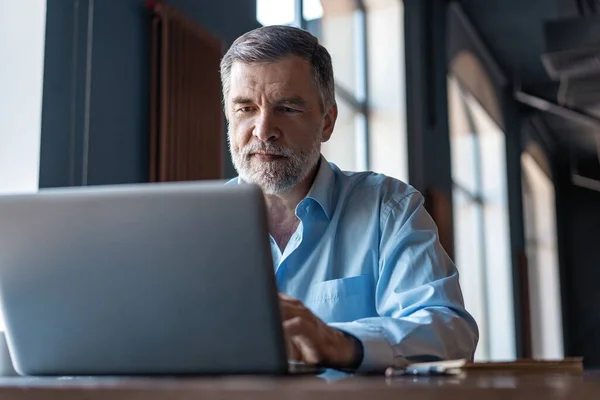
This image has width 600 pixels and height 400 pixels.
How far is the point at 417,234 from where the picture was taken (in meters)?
1.67

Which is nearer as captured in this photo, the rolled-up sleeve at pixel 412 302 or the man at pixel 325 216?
the rolled-up sleeve at pixel 412 302

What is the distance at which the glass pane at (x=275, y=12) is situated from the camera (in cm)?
424

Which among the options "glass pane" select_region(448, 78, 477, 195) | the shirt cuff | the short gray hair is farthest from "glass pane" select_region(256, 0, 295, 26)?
"glass pane" select_region(448, 78, 477, 195)

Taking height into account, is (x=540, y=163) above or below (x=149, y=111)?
above

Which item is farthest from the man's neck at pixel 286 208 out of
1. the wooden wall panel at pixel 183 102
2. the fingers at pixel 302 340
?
the wooden wall panel at pixel 183 102

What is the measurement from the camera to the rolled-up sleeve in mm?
1237

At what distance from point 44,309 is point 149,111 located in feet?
7.78

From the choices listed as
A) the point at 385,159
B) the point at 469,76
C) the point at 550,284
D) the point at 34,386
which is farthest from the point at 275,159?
the point at 550,284

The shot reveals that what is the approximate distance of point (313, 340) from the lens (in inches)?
42.4

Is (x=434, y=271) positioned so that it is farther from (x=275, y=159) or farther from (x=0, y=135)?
(x=0, y=135)

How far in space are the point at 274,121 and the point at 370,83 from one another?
14.6 feet

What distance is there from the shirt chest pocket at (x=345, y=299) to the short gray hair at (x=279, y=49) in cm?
51

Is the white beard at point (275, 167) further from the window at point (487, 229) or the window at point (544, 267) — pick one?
the window at point (544, 267)

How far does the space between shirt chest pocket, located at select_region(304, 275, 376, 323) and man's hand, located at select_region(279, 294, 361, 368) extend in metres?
0.57
